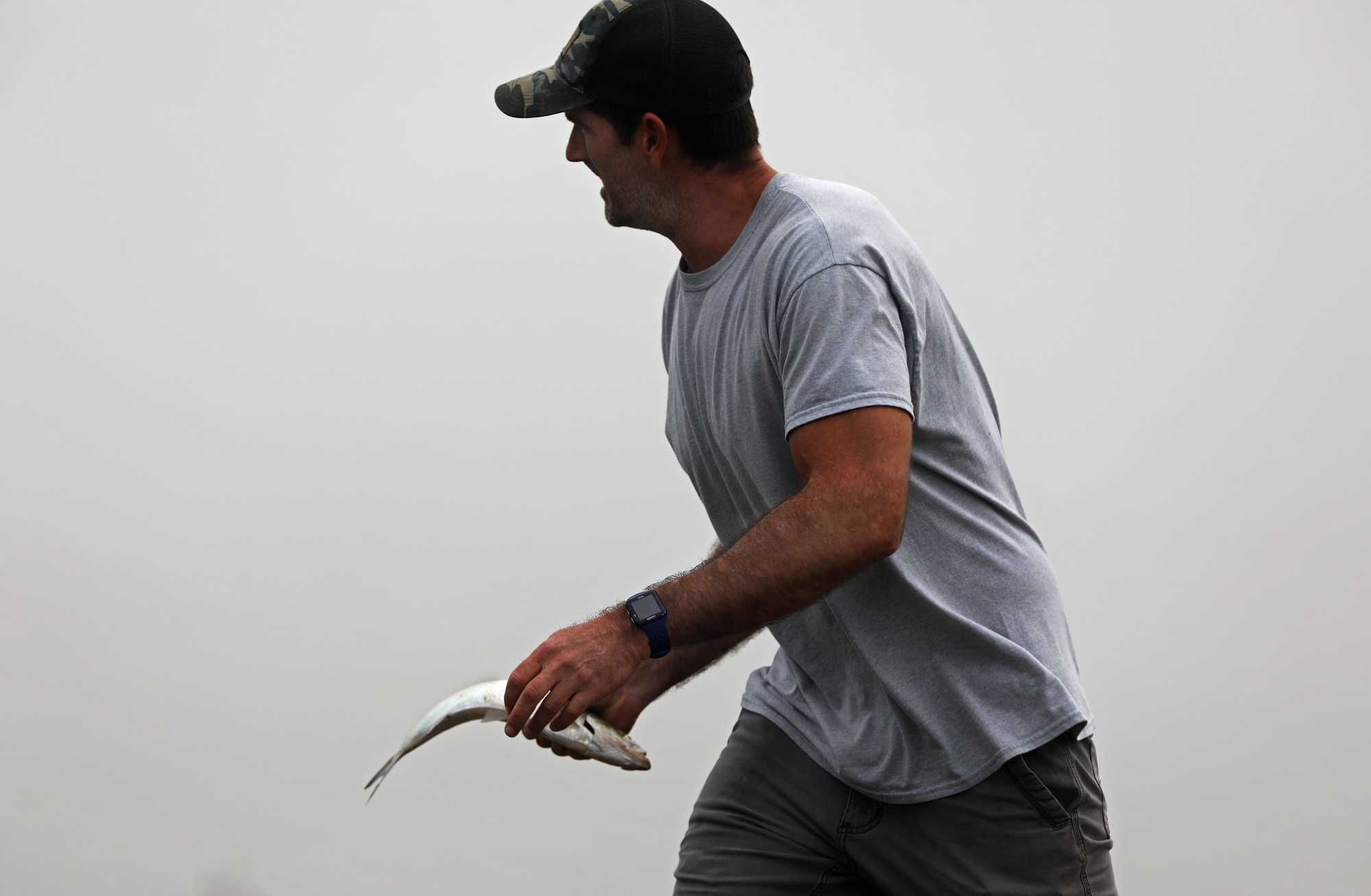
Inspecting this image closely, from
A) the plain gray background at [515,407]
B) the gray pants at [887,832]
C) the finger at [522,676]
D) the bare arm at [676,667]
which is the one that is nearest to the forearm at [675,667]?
the bare arm at [676,667]

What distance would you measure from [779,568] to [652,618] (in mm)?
126

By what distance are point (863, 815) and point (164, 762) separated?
6.03 ft

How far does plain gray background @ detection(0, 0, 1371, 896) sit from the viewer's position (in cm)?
290

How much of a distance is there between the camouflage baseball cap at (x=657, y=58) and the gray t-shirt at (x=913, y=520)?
0.12m

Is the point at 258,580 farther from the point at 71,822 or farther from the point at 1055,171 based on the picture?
the point at 1055,171

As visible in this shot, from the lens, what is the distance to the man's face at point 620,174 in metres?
1.52

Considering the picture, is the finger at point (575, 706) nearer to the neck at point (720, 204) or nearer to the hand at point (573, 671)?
the hand at point (573, 671)

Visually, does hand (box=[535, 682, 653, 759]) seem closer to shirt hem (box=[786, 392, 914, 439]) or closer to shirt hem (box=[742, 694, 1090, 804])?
shirt hem (box=[742, 694, 1090, 804])

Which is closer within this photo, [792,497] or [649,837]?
[792,497]

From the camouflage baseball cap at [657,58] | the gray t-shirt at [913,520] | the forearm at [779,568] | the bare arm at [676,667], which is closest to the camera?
the forearm at [779,568]

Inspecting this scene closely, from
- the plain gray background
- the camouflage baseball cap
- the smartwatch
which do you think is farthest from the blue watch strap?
the plain gray background

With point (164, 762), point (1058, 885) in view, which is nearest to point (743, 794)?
point (1058, 885)

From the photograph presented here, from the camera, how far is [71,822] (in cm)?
288

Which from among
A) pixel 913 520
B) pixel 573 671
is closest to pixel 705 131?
pixel 913 520
